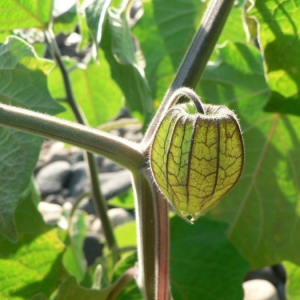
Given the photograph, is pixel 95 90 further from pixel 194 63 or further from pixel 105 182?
pixel 105 182

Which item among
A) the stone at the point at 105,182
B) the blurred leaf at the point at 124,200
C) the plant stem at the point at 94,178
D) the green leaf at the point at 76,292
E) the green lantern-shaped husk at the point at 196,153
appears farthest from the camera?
the stone at the point at 105,182

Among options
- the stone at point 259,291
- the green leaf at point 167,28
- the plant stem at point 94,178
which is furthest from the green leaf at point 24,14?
the stone at point 259,291

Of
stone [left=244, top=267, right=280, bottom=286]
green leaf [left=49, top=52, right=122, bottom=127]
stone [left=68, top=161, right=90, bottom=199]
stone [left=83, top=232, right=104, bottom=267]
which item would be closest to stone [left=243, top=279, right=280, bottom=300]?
stone [left=244, top=267, right=280, bottom=286]

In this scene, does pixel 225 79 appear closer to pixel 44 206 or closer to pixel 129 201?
pixel 129 201

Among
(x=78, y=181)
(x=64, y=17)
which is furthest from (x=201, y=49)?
(x=78, y=181)

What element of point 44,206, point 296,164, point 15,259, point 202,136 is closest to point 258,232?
point 296,164

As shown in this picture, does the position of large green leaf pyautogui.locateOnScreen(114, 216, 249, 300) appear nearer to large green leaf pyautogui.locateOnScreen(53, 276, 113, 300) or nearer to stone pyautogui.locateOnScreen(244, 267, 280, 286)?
large green leaf pyautogui.locateOnScreen(53, 276, 113, 300)

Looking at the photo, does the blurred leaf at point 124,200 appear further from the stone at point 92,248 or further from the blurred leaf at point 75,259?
the stone at point 92,248
